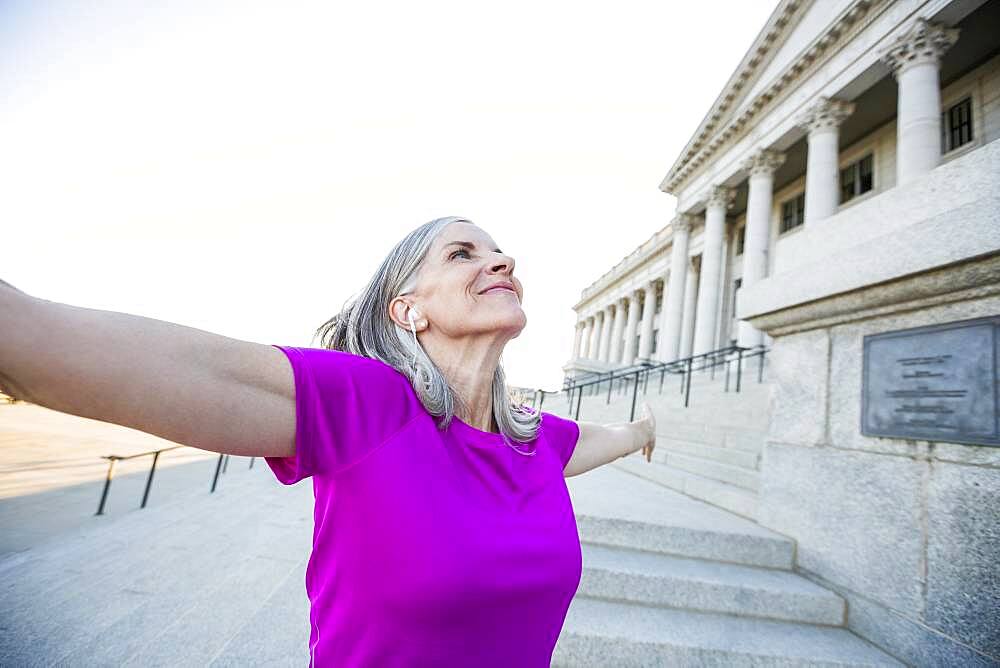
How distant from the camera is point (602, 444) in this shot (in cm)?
223

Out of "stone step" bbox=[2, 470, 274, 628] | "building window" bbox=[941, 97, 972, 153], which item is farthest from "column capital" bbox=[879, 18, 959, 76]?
"stone step" bbox=[2, 470, 274, 628]

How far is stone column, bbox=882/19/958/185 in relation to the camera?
1274 centimetres

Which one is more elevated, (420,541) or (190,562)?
(420,541)

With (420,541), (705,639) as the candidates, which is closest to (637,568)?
(705,639)

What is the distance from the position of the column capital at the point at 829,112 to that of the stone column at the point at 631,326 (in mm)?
23312

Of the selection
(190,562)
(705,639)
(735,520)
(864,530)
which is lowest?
(190,562)

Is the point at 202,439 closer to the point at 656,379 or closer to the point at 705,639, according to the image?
the point at 705,639

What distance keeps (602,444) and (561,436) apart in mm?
318

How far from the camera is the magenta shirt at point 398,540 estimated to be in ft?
3.46

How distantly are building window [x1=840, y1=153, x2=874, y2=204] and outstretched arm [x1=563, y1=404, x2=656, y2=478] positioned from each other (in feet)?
76.3

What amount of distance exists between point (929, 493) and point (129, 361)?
4.01 meters

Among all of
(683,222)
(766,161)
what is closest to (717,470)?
(766,161)

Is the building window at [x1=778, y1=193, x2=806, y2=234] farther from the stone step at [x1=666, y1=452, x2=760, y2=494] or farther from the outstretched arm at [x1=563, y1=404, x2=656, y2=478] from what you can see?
the outstretched arm at [x1=563, y1=404, x2=656, y2=478]

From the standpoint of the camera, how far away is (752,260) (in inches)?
772
